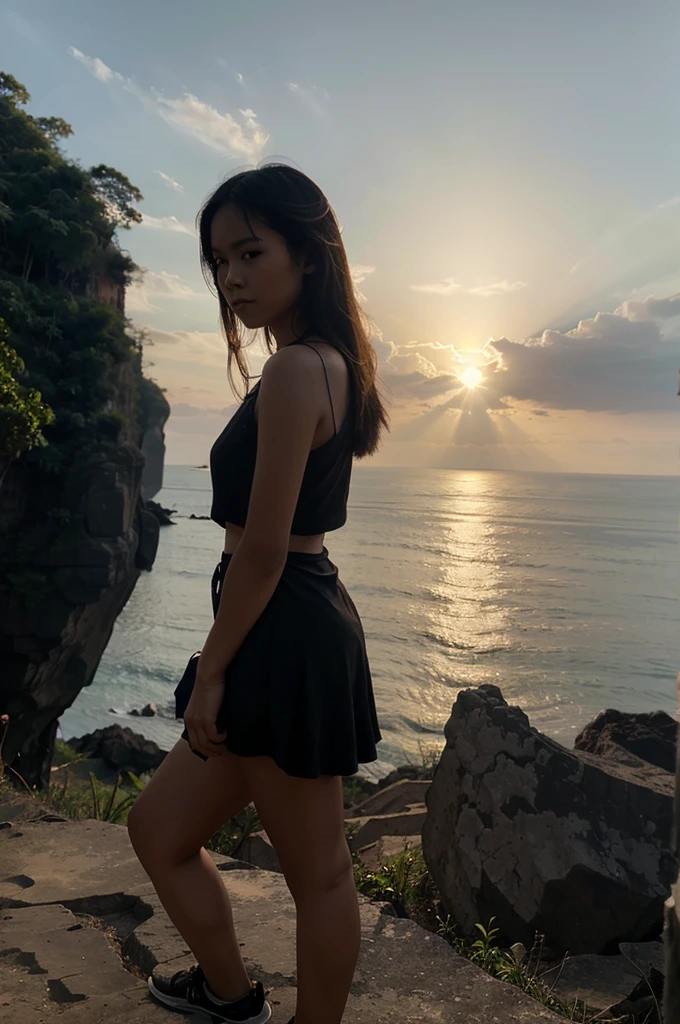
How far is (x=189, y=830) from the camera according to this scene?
1.66 meters

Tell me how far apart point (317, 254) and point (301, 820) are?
4.00 ft

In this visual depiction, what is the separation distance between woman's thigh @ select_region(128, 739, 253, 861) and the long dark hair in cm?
80

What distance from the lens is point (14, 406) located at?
14.2 m

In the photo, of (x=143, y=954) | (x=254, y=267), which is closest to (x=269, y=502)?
(x=254, y=267)

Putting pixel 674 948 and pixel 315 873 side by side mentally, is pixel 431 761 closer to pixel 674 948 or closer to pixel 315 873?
pixel 315 873

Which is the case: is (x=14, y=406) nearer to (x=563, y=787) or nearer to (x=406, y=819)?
(x=406, y=819)

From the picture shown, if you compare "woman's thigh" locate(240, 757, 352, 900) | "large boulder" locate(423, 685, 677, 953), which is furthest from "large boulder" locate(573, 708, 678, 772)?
Answer: "woman's thigh" locate(240, 757, 352, 900)

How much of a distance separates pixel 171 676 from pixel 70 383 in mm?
17817

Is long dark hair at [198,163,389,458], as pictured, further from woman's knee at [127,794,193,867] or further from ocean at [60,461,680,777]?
ocean at [60,461,680,777]

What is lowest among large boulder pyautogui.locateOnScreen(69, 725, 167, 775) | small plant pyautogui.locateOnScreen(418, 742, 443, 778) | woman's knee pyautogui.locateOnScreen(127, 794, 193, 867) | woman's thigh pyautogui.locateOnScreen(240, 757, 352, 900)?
large boulder pyautogui.locateOnScreen(69, 725, 167, 775)

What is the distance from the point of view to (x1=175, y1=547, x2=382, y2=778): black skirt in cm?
146

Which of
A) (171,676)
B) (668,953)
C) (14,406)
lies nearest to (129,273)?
(14,406)

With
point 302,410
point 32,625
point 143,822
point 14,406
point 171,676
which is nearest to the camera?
point 302,410

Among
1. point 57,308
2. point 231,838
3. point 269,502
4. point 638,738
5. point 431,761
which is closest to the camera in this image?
point 269,502
